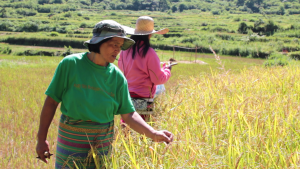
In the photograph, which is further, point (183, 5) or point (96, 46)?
point (183, 5)

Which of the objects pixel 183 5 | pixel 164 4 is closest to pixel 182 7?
pixel 183 5

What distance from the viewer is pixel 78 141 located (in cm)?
151

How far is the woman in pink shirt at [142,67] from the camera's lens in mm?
2348

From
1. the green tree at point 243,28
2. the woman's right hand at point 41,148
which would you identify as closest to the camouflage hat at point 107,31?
the woman's right hand at point 41,148

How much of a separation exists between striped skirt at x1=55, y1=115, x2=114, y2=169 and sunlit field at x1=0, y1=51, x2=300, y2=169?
154 millimetres

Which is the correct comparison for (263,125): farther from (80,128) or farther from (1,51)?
(1,51)

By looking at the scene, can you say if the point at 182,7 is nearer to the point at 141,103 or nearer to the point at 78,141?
the point at 141,103

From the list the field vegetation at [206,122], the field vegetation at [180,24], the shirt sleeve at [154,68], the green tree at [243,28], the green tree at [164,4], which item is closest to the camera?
the field vegetation at [206,122]

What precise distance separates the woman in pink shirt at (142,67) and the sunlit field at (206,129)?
9.4 inches

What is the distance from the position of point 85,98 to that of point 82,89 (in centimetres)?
5

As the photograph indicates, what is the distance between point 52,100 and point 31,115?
3.17 metres

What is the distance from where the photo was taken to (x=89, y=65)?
59.9 inches

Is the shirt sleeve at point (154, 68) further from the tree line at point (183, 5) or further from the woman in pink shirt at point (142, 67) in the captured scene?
the tree line at point (183, 5)

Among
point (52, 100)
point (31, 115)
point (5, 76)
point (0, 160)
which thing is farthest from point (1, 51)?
point (52, 100)
